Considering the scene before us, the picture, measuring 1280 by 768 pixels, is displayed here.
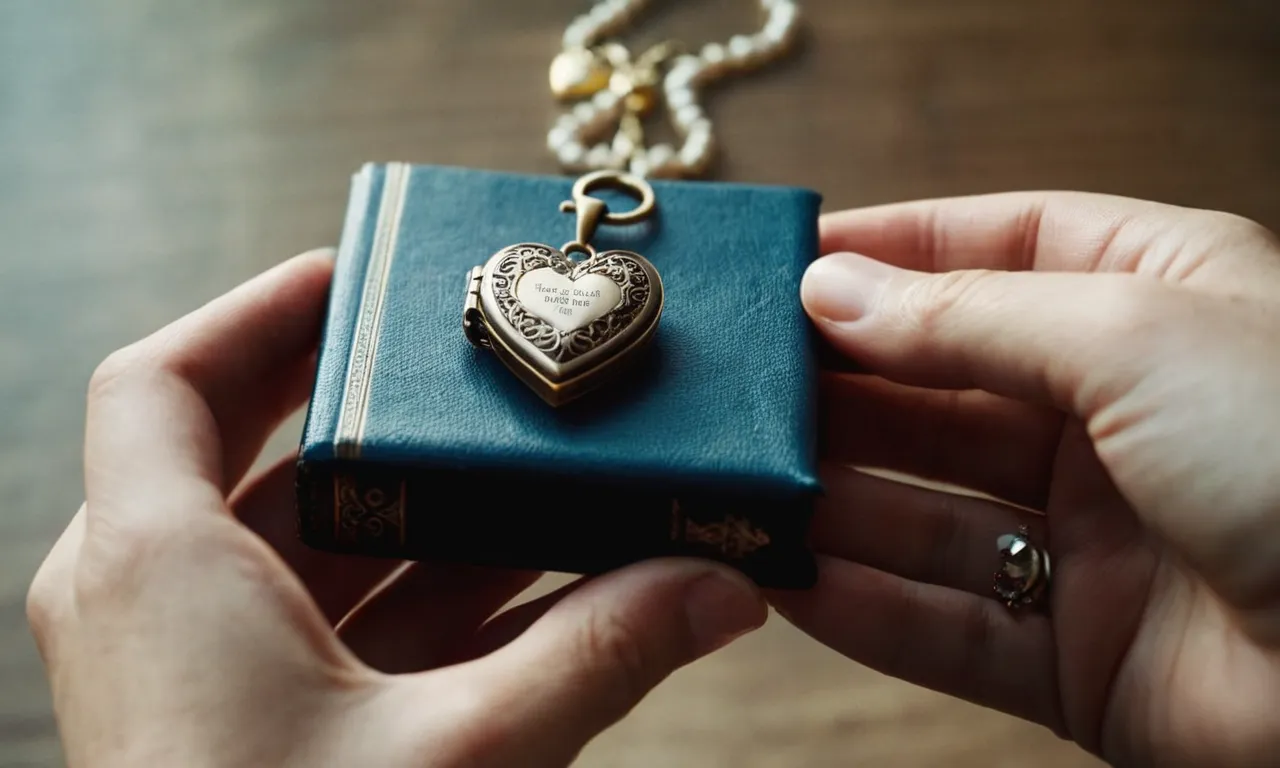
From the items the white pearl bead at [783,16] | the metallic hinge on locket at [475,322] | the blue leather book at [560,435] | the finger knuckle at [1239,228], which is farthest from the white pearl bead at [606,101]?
the finger knuckle at [1239,228]

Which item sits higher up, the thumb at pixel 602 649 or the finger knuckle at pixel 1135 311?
the finger knuckle at pixel 1135 311

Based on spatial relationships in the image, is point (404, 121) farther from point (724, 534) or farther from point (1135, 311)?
point (1135, 311)

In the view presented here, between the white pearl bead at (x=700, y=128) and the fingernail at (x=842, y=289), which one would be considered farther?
the white pearl bead at (x=700, y=128)

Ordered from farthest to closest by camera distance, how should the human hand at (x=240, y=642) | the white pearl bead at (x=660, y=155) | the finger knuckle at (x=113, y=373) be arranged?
the white pearl bead at (x=660, y=155), the finger knuckle at (x=113, y=373), the human hand at (x=240, y=642)

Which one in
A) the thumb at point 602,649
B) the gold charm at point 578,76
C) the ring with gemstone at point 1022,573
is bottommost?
the ring with gemstone at point 1022,573

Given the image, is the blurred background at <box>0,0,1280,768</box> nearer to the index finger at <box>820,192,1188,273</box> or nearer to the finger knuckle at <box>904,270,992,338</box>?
the index finger at <box>820,192,1188,273</box>

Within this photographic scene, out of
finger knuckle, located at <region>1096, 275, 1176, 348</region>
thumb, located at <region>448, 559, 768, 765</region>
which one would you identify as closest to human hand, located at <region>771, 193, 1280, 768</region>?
finger knuckle, located at <region>1096, 275, 1176, 348</region>

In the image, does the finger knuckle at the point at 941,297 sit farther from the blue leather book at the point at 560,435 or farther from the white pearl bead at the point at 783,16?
the white pearl bead at the point at 783,16

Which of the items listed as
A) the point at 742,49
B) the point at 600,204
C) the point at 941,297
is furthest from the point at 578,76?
the point at 941,297
